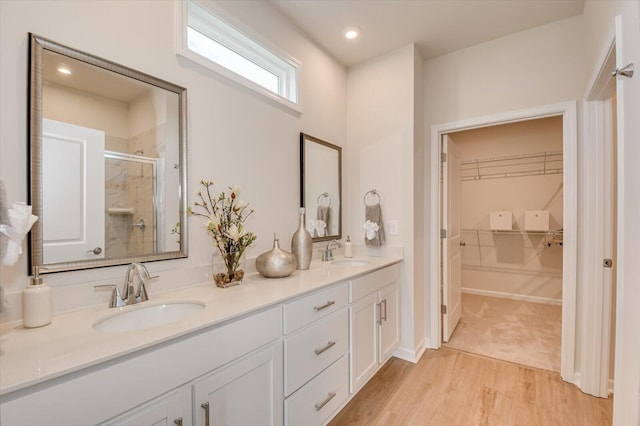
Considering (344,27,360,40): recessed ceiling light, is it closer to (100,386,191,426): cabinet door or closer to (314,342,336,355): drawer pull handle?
(314,342,336,355): drawer pull handle

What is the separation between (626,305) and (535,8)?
2.10 meters

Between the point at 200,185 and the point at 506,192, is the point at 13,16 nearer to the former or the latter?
the point at 200,185

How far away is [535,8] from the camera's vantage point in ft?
6.86

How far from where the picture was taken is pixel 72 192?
3.82ft

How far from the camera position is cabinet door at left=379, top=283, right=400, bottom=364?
2.19 meters

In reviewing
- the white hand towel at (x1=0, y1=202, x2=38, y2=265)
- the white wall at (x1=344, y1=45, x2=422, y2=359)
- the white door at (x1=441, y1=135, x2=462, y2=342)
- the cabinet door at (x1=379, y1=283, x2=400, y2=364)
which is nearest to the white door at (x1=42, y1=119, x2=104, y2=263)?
the white hand towel at (x1=0, y1=202, x2=38, y2=265)

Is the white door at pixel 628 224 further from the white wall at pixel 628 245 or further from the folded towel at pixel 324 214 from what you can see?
the folded towel at pixel 324 214

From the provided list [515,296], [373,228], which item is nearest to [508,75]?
[373,228]

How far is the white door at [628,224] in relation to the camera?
106 cm

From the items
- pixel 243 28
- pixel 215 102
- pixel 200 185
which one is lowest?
pixel 200 185

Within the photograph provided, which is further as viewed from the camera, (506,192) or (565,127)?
(506,192)

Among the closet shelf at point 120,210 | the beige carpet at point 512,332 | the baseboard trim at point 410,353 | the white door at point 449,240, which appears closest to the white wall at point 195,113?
the closet shelf at point 120,210

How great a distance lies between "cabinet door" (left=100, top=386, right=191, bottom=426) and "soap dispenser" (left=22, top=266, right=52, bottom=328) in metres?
0.48

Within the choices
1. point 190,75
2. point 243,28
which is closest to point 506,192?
point 243,28
